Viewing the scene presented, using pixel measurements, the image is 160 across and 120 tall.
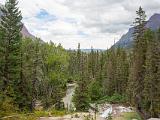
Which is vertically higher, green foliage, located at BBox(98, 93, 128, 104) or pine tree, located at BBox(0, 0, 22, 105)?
pine tree, located at BBox(0, 0, 22, 105)

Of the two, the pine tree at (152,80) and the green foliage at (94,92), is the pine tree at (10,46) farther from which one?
the green foliage at (94,92)

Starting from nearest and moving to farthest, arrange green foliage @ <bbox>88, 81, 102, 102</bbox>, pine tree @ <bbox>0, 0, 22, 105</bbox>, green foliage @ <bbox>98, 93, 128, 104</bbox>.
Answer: pine tree @ <bbox>0, 0, 22, 105</bbox> < green foliage @ <bbox>98, 93, 128, 104</bbox> < green foliage @ <bbox>88, 81, 102, 102</bbox>

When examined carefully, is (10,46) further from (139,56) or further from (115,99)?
(115,99)

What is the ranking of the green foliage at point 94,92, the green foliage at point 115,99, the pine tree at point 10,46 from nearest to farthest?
the pine tree at point 10,46, the green foliage at point 115,99, the green foliage at point 94,92

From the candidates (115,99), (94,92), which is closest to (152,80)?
(115,99)

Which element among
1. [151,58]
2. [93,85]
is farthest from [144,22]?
A: [93,85]

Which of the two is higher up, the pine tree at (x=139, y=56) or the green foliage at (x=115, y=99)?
the pine tree at (x=139, y=56)

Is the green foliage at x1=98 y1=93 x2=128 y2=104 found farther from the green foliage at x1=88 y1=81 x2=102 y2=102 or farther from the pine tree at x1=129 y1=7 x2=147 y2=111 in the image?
the pine tree at x1=129 y1=7 x2=147 y2=111

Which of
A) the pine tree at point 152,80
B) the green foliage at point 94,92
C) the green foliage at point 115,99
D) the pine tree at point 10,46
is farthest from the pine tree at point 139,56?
the green foliage at point 94,92

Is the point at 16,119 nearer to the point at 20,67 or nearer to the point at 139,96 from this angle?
the point at 20,67

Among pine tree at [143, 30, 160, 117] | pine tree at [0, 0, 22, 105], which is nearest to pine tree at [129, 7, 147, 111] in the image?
pine tree at [143, 30, 160, 117]

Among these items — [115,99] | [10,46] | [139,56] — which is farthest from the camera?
[115,99]

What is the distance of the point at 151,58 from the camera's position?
142 ft

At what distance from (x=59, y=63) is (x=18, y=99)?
37.8 m
